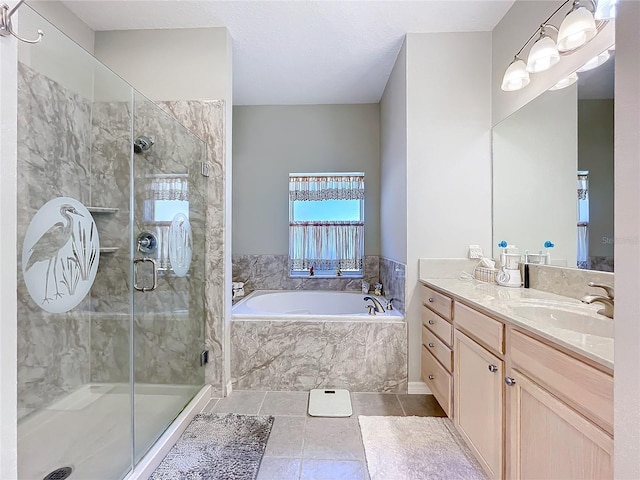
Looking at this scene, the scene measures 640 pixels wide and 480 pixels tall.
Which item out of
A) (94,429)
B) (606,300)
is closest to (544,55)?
(606,300)

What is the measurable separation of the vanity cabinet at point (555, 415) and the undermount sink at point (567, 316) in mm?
217

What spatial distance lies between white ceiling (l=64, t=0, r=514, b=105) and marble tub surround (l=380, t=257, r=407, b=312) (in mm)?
1811

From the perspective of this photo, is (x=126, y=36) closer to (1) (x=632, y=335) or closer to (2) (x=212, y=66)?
(2) (x=212, y=66)

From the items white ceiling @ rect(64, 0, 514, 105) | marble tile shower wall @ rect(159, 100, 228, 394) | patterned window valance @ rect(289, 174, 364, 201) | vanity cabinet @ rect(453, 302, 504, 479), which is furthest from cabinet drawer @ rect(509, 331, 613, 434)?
patterned window valance @ rect(289, 174, 364, 201)

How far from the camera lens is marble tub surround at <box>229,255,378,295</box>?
3385 mm

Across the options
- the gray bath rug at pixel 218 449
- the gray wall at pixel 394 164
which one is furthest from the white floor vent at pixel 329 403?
the gray wall at pixel 394 164

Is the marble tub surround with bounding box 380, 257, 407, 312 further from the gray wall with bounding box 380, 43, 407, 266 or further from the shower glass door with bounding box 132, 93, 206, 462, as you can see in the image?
the shower glass door with bounding box 132, 93, 206, 462

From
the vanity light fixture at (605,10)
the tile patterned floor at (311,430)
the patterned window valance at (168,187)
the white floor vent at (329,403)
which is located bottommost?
the tile patterned floor at (311,430)

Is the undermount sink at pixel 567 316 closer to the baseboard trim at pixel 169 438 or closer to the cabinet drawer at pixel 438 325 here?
the cabinet drawer at pixel 438 325

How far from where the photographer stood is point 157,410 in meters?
1.72

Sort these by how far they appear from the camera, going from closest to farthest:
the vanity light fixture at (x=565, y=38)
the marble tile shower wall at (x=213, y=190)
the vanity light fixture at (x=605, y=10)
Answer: the vanity light fixture at (x=605, y=10) → the vanity light fixture at (x=565, y=38) → the marble tile shower wall at (x=213, y=190)

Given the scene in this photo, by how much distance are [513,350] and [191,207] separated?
80.8 inches

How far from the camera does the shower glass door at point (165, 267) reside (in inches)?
68.4

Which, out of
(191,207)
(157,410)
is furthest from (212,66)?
(157,410)
